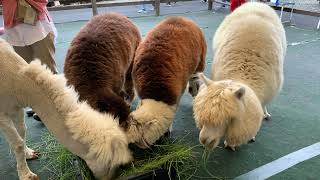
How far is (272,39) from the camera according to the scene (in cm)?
275

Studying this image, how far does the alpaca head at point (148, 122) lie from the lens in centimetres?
221

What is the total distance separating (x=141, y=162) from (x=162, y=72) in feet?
2.42

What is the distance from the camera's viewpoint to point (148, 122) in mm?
2258

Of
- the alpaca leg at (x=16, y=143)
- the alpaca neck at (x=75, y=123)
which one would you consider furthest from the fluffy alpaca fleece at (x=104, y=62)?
the alpaca leg at (x=16, y=143)

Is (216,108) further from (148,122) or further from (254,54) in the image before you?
(254,54)

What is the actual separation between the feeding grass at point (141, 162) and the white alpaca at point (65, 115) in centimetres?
25

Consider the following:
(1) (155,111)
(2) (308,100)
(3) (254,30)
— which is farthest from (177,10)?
(1) (155,111)

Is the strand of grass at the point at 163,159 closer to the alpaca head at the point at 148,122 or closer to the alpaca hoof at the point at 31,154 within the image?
the alpaca head at the point at 148,122

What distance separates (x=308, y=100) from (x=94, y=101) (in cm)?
277

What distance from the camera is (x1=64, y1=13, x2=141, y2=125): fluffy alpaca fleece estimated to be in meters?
2.36

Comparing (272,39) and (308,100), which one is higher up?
(272,39)

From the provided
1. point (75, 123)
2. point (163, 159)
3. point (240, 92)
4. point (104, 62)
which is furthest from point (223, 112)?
point (104, 62)

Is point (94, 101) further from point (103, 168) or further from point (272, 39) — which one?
point (272, 39)

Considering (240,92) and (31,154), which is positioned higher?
(240,92)
